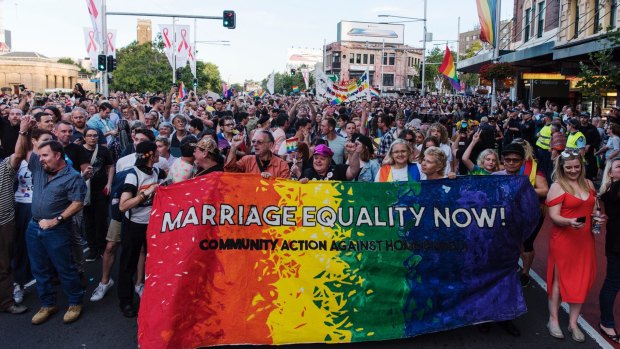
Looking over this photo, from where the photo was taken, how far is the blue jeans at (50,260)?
5.47 metres

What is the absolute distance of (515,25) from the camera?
34219mm

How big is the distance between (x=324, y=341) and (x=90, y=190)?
4210mm

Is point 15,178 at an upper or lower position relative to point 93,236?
upper

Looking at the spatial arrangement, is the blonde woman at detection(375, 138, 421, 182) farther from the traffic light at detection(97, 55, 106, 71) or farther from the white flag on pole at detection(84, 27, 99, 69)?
the white flag on pole at detection(84, 27, 99, 69)

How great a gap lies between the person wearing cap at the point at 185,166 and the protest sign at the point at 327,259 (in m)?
1.29

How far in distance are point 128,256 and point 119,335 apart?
806mm

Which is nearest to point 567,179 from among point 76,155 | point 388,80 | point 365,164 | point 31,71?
point 365,164

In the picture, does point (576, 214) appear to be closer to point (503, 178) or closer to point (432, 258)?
point (503, 178)

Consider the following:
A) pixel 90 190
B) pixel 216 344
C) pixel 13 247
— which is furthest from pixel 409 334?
pixel 90 190

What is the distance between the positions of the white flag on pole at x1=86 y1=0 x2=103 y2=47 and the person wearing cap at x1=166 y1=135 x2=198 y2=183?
625 inches

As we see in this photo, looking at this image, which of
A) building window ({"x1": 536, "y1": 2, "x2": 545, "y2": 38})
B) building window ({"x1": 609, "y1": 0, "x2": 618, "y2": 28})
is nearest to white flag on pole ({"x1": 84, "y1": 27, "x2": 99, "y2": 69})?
building window ({"x1": 609, "y1": 0, "x2": 618, "y2": 28})

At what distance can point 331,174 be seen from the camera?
247 inches

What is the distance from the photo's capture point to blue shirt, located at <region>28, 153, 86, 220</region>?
539 centimetres

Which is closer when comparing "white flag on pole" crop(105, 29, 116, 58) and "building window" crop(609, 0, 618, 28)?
"building window" crop(609, 0, 618, 28)
